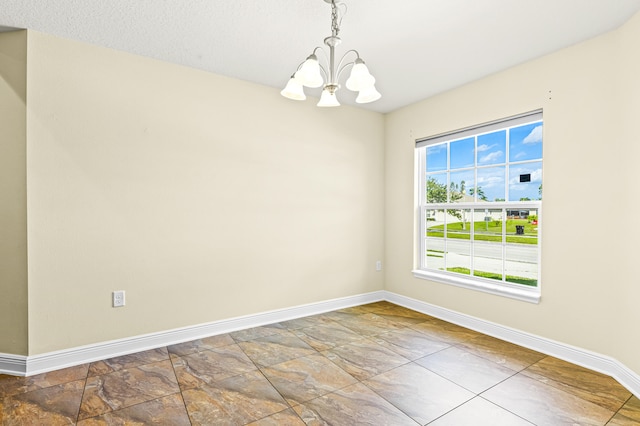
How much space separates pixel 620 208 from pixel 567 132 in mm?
662

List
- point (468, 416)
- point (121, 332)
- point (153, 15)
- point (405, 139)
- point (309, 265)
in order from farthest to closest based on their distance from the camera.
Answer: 1. point (405, 139)
2. point (309, 265)
3. point (121, 332)
4. point (153, 15)
5. point (468, 416)

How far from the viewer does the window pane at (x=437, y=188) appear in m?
3.51

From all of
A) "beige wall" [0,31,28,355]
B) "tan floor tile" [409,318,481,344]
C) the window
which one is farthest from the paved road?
"beige wall" [0,31,28,355]

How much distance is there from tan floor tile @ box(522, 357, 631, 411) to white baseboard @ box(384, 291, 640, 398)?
0.05 meters

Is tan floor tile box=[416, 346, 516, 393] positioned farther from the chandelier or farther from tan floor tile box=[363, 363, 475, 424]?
the chandelier

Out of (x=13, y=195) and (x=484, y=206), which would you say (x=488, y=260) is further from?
(x=13, y=195)

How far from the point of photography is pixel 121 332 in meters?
2.51

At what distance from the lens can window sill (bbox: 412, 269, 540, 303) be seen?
8.74 ft

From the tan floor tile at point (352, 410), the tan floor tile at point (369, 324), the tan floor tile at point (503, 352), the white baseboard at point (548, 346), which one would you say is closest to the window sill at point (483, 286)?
the white baseboard at point (548, 346)

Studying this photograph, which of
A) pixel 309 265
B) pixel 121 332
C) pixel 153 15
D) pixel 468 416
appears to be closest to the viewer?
pixel 468 416

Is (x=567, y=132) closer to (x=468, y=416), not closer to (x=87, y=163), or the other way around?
(x=468, y=416)

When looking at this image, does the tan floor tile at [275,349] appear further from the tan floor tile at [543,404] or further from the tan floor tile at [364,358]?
the tan floor tile at [543,404]

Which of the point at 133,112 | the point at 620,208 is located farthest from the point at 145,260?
the point at 620,208

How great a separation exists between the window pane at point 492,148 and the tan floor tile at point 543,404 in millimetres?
1891
